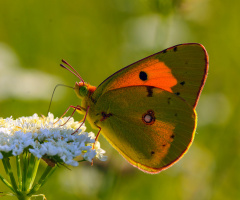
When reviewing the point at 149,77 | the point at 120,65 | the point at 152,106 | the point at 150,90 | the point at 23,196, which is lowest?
the point at 120,65

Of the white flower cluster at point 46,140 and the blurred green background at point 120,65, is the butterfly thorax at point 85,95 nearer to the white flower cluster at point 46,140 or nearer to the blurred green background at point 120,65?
the white flower cluster at point 46,140

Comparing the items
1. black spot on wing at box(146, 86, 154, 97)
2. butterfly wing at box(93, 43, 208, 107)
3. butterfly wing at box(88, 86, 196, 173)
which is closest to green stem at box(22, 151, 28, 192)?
butterfly wing at box(88, 86, 196, 173)

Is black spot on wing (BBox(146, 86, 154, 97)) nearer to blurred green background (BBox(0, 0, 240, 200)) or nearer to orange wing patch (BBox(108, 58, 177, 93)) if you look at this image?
orange wing patch (BBox(108, 58, 177, 93))

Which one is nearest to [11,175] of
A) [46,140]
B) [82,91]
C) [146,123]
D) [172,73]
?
[46,140]

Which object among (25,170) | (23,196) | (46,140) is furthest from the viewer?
(46,140)

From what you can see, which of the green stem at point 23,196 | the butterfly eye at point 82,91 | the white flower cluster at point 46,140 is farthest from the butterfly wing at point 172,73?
the green stem at point 23,196

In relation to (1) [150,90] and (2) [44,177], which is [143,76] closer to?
(1) [150,90]
